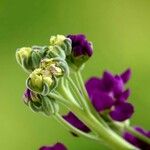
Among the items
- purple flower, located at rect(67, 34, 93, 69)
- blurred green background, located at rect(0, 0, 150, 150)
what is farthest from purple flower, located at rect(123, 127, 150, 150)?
blurred green background, located at rect(0, 0, 150, 150)

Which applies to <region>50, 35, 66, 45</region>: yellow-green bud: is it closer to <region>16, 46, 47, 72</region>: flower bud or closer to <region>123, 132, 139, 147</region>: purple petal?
<region>16, 46, 47, 72</region>: flower bud

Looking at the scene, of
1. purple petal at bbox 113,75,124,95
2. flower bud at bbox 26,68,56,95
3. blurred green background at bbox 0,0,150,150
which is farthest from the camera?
blurred green background at bbox 0,0,150,150

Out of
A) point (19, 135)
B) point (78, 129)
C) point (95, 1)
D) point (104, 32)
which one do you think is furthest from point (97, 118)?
point (95, 1)

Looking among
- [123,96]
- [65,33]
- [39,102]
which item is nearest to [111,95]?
[123,96]

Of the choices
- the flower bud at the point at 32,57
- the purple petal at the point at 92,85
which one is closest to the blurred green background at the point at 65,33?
the purple petal at the point at 92,85

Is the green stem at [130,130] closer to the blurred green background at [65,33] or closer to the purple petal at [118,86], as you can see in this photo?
the purple petal at [118,86]

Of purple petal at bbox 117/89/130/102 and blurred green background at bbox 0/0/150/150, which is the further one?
blurred green background at bbox 0/0/150/150

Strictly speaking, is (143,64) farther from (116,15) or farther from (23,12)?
(23,12)

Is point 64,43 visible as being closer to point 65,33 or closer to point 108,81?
point 108,81
